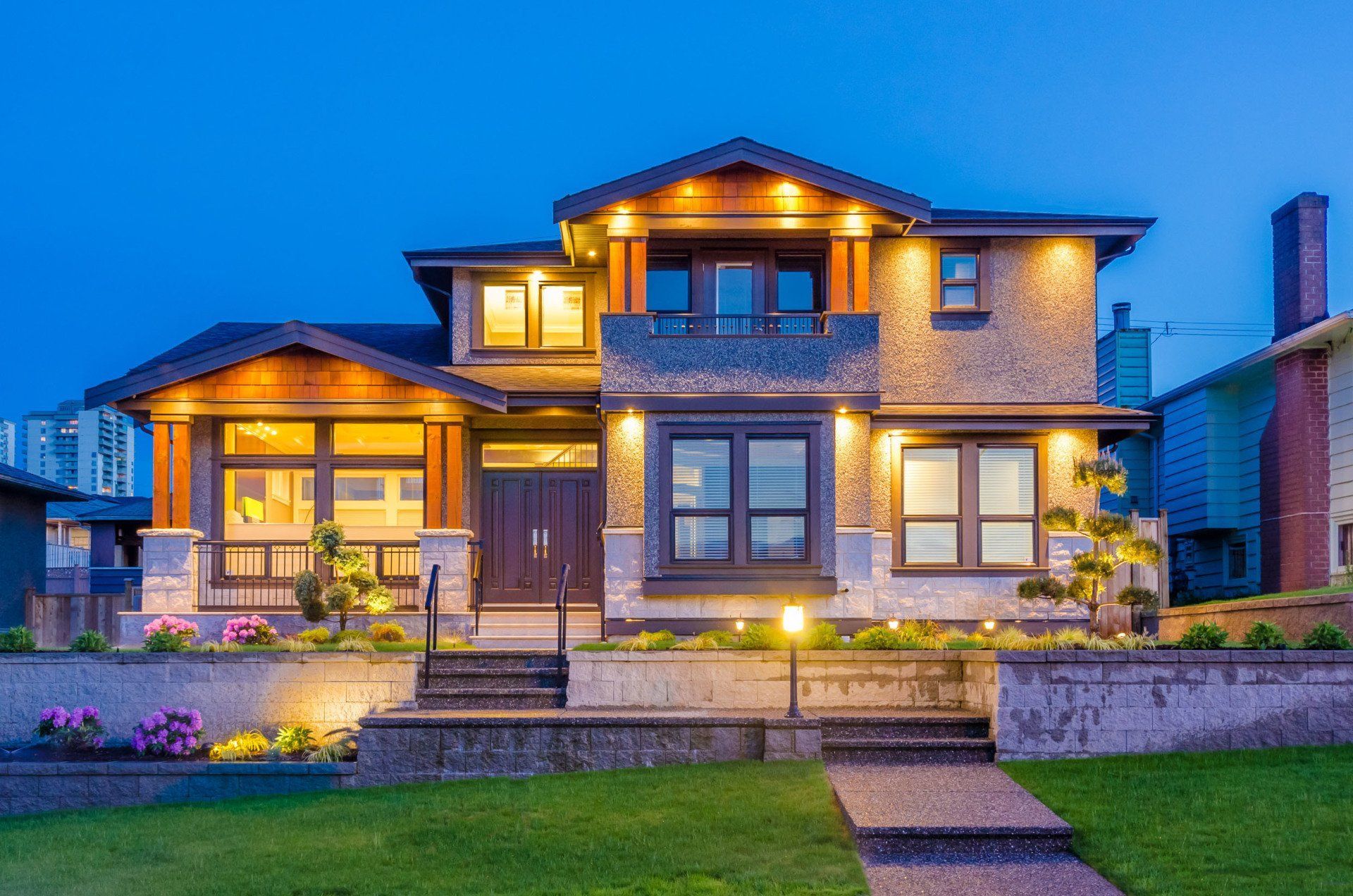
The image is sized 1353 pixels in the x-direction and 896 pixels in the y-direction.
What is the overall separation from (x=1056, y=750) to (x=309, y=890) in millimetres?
6294

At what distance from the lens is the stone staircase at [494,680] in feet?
40.7

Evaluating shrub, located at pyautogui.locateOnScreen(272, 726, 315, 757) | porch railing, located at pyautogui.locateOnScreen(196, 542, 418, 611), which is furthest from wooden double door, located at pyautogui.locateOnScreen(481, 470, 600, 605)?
shrub, located at pyautogui.locateOnScreen(272, 726, 315, 757)

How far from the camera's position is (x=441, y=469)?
54.5 ft

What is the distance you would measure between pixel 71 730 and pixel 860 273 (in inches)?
418

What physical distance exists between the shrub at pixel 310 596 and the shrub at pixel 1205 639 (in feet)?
32.2

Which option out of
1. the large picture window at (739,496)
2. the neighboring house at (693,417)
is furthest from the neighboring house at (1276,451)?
the large picture window at (739,496)

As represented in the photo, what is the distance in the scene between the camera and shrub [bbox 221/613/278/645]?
15.0 m

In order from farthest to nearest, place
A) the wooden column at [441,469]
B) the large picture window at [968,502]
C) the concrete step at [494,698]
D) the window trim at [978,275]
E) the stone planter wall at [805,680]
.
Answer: the window trim at [978,275] < the large picture window at [968,502] < the wooden column at [441,469] < the concrete step at [494,698] < the stone planter wall at [805,680]

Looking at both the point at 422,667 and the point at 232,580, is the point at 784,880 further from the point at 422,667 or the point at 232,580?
the point at 232,580

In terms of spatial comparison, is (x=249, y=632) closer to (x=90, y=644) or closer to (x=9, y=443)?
(x=90, y=644)

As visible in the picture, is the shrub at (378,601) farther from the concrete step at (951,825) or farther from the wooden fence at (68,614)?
the concrete step at (951,825)

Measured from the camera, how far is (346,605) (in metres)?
14.9

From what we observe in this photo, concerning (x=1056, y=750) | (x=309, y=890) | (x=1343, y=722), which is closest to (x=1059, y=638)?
(x=1056, y=750)

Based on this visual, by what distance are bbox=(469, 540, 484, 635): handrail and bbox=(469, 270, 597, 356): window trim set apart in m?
3.12
